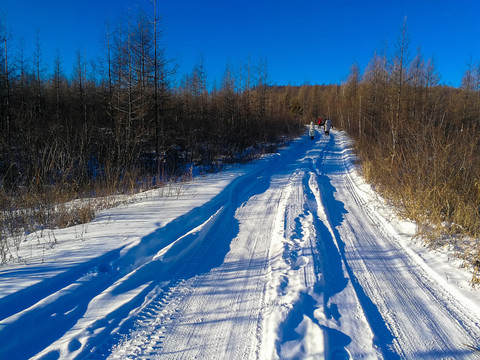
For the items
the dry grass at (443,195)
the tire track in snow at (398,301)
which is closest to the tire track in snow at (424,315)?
the tire track in snow at (398,301)

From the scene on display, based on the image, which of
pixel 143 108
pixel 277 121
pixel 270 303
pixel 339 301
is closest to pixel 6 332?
pixel 270 303

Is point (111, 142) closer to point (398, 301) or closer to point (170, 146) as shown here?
point (170, 146)

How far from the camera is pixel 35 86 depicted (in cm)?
3158

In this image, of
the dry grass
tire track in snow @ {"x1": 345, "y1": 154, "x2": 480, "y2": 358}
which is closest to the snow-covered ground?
tire track in snow @ {"x1": 345, "y1": 154, "x2": 480, "y2": 358}

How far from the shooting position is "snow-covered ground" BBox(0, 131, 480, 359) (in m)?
2.24

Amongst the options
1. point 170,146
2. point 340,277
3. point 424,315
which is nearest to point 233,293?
point 340,277

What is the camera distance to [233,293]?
3.03 meters

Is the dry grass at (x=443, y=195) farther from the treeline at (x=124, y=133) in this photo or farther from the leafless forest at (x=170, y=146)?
the treeline at (x=124, y=133)

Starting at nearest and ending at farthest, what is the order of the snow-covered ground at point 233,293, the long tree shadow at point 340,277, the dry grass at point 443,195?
the snow-covered ground at point 233,293
the long tree shadow at point 340,277
the dry grass at point 443,195

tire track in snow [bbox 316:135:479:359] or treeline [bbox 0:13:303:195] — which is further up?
treeline [bbox 0:13:303:195]

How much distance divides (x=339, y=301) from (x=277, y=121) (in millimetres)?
34098

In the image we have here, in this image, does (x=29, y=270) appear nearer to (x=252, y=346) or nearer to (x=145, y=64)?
(x=252, y=346)

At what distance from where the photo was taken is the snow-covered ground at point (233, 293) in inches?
88.1

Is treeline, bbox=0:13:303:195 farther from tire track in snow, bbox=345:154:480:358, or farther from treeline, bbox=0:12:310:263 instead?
tire track in snow, bbox=345:154:480:358
